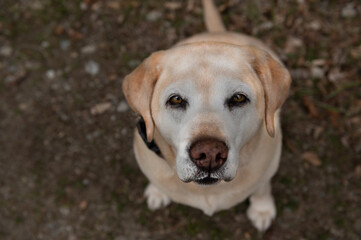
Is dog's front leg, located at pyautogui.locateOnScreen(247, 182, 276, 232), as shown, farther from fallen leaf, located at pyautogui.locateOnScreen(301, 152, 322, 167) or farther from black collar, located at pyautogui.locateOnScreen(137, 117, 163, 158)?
black collar, located at pyautogui.locateOnScreen(137, 117, 163, 158)

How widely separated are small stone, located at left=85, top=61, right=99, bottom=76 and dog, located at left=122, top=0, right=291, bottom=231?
2073mm

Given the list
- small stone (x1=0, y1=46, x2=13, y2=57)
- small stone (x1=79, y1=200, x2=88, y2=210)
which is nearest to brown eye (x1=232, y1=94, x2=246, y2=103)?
small stone (x1=79, y1=200, x2=88, y2=210)

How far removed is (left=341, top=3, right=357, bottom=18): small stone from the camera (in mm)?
4367

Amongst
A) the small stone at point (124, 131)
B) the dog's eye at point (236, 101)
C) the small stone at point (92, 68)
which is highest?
the dog's eye at point (236, 101)

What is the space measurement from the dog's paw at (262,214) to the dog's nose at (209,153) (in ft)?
5.55

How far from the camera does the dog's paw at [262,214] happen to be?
3682 millimetres

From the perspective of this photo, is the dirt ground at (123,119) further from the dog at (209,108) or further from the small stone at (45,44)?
the dog at (209,108)

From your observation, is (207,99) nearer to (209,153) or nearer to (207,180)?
(209,153)

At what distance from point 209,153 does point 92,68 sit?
9.33 feet

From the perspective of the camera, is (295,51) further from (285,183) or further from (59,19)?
(59,19)

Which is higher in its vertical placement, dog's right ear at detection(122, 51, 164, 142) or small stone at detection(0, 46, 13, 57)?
dog's right ear at detection(122, 51, 164, 142)

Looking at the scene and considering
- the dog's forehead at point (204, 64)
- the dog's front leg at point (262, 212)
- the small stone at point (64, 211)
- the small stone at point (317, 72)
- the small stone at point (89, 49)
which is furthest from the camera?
the small stone at point (89, 49)

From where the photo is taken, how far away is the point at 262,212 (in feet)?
12.2

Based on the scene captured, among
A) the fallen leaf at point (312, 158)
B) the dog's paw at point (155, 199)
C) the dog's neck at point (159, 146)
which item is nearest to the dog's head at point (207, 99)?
the dog's neck at point (159, 146)
